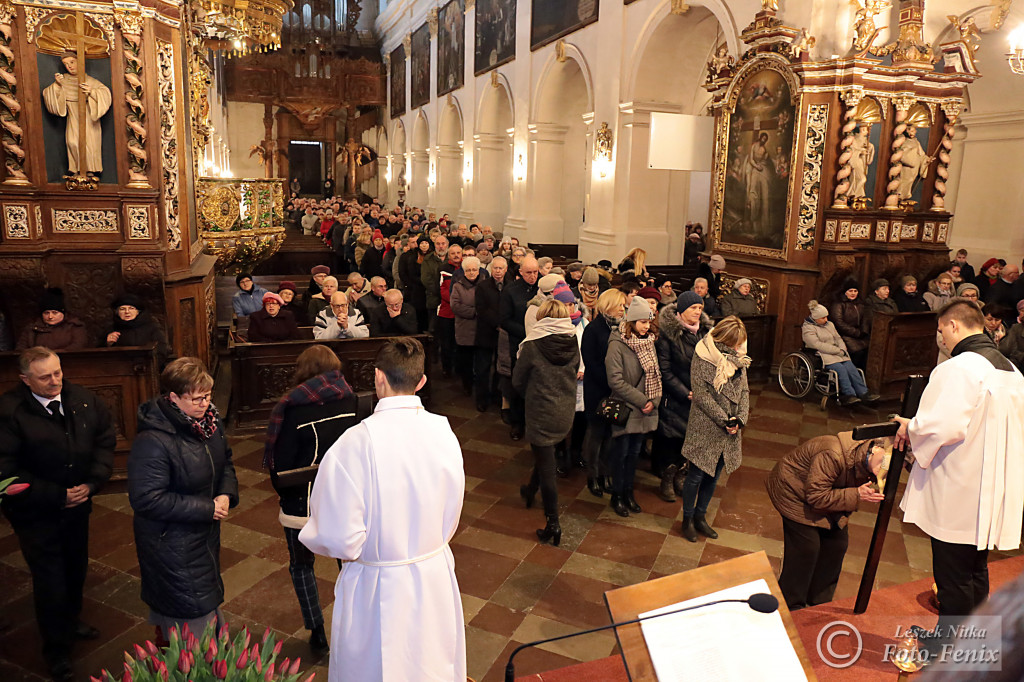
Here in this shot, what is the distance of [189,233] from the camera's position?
8.20 meters

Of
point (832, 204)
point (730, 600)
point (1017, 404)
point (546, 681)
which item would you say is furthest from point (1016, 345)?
point (730, 600)

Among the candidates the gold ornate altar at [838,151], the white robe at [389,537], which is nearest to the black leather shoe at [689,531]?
the white robe at [389,537]

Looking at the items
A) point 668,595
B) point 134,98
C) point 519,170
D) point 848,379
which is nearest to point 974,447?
point 668,595

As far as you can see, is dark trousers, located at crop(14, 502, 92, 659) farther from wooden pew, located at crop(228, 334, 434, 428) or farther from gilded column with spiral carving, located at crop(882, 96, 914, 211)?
gilded column with spiral carving, located at crop(882, 96, 914, 211)

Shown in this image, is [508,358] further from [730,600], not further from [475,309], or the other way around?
[730,600]

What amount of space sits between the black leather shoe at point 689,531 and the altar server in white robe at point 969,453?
75.0 inches

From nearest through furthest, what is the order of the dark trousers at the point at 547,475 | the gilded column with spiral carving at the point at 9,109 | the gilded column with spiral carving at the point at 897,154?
1. the dark trousers at the point at 547,475
2. the gilded column with spiral carving at the point at 9,109
3. the gilded column with spiral carving at the point at 897,154

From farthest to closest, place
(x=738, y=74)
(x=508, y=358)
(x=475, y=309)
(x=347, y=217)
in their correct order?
(x=347, y=217) → (x=738, y=74) → (x=475, y=309) → (x=508, y=358)

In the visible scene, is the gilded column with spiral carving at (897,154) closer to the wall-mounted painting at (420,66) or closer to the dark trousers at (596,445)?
the dark trousers at (596,445)

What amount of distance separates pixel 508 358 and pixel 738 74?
5.82 m

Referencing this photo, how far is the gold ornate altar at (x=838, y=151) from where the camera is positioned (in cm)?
924

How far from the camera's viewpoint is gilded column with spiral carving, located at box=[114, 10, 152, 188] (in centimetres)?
699

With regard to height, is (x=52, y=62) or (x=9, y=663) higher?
(x=52, y=62)

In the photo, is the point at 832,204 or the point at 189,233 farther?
the point at 832,204
